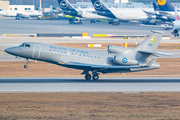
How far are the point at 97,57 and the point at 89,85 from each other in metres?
5.29

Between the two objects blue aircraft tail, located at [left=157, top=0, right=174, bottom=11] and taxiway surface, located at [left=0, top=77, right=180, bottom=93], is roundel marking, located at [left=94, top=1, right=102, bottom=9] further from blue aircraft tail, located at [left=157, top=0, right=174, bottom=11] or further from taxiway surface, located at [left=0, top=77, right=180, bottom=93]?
taxiway surface, located at [left=0, top=77, right=180, bottom=93]

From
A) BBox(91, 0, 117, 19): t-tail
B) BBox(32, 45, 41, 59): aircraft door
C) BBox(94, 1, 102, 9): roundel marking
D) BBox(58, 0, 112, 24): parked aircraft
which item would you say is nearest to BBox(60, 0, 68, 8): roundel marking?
BBox(58, 0, 112, 24): parked aircraft

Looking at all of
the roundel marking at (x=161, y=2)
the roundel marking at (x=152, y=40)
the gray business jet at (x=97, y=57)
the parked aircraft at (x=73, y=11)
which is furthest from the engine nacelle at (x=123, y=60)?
the parked aircraft at (x=73, y=11)

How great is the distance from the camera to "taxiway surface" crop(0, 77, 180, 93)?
1202 inches

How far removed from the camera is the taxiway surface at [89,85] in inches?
→ 1202

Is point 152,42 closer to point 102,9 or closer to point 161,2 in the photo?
point 161,2

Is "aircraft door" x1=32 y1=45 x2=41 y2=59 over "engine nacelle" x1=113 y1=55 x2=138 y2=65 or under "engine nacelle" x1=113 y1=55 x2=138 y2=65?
over

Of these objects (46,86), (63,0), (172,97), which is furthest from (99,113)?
(63,0)

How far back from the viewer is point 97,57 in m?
37.3

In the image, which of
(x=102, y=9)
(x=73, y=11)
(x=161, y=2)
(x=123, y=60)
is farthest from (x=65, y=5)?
(x=123, y=60)

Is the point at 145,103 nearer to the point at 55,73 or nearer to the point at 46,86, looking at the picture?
the point at 46,86

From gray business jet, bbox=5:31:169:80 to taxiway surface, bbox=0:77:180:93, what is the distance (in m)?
1.81

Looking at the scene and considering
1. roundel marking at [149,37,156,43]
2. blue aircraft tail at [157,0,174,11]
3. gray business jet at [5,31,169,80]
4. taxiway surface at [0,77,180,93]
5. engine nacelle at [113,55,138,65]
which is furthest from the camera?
blue aircraft tail at [157,0,174,11]

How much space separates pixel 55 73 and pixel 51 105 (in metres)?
21.6
